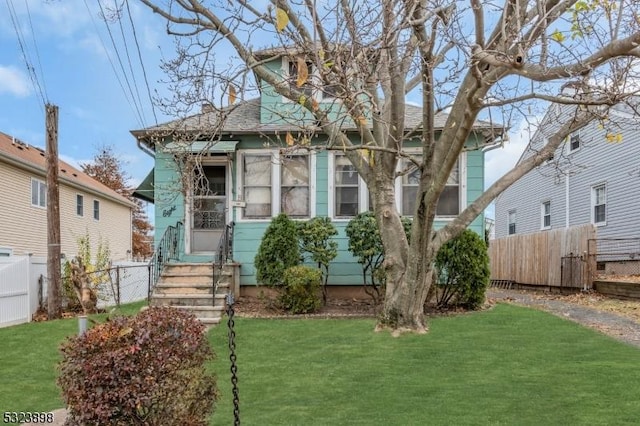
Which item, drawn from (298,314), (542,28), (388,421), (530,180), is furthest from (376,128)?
(530,180)

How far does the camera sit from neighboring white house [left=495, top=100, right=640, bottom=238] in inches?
608

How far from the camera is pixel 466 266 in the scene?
32.0 feet

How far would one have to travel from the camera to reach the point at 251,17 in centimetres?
739

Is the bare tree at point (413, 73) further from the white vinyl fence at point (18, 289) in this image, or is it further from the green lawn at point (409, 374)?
the white vinyl fence at point (18, 289)

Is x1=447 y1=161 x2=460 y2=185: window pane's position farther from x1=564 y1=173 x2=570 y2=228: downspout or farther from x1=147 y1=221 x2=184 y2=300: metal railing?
x1=564 y1=173 x2=570 y2=228: downspout

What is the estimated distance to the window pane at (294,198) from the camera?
37.4 ft

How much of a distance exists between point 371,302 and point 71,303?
7.05m

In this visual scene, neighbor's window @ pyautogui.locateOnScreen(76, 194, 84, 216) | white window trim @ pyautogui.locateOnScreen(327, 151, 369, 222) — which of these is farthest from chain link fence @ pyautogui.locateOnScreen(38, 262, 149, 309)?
neighbor's window @ pyautogui.locateOnScreen(76, 194, 84, 216)

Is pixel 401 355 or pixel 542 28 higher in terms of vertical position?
pixel 542 28

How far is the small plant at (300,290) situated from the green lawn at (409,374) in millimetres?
813

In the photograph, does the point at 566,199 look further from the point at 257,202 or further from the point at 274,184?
the point at 257,202

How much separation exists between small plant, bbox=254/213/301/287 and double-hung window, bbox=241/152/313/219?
1355 millimetres

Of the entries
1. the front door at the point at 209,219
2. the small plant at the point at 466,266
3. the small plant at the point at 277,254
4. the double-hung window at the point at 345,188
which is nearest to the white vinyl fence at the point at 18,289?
the front door at the point at 209,219

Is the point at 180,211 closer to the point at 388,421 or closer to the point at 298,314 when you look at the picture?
the point at 298,314
